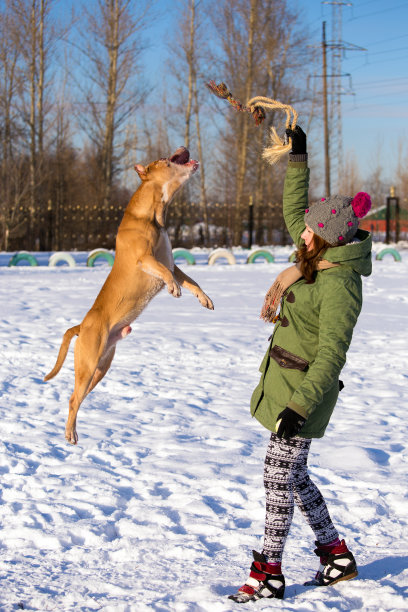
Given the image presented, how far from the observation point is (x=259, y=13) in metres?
30.0

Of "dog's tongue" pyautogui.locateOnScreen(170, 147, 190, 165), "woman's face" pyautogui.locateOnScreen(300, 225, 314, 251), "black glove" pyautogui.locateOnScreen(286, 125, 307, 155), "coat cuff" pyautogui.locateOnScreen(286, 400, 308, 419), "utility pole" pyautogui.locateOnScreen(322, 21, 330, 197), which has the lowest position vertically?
"coat cuff" pyautogui.locateOnScreen(286, 400, 308, 419)

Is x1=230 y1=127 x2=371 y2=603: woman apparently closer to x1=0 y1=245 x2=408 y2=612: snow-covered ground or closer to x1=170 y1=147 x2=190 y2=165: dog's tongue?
x1=0 y1=245 x2=408 y2=612: snow-covered ground

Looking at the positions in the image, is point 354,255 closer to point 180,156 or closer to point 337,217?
point 337,217

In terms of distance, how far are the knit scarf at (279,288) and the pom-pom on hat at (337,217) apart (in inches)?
4.2

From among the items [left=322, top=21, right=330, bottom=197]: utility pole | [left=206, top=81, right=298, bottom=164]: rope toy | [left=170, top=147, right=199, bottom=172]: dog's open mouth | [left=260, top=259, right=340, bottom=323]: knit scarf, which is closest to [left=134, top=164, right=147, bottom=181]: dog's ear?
[left=170, top=147, right=199, bottom=172]: dog's open mouth

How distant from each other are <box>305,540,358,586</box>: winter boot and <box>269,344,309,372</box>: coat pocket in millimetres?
987

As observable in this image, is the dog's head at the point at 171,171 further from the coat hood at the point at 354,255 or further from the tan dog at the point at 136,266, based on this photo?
the coat hood at the point at 354,255

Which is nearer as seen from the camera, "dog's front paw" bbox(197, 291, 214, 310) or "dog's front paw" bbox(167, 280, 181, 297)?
"dog's front paw" bbox(167, 280, 181, 297)

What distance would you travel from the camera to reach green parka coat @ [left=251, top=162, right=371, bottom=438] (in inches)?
116

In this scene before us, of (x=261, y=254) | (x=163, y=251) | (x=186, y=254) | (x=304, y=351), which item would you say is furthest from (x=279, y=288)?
(x=261, y=254)

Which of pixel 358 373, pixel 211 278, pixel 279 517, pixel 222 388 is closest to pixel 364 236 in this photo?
pixel 279 517

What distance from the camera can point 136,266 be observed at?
2.12 metres

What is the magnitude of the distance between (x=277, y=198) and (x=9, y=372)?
30.3m

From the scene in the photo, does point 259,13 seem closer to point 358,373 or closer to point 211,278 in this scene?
point 211,278
